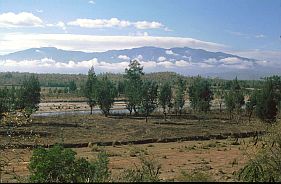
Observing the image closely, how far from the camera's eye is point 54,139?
178 ft

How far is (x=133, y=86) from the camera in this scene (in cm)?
9194

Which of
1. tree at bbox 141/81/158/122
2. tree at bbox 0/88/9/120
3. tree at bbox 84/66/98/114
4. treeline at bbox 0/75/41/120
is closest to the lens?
tree at bbox 0/88/9/120

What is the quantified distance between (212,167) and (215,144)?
1822cm

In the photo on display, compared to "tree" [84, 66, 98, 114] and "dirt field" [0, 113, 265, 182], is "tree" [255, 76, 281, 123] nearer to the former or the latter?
"dirt field" [0, 113, 265, 182]

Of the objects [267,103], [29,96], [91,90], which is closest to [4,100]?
[29,96]

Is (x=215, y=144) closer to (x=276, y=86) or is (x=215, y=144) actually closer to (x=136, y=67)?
(x=276, y=86)

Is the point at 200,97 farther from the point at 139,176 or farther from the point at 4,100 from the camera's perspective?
the point at 139,176

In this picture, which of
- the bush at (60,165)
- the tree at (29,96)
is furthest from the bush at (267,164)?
the tree at (29,96)

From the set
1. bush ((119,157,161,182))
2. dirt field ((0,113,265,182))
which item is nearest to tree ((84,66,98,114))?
dirt field ((0,113,265,182))

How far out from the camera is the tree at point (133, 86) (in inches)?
3440

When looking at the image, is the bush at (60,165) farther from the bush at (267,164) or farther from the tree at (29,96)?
the tree at (29,96)

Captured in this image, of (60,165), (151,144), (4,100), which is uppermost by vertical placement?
(60,165)

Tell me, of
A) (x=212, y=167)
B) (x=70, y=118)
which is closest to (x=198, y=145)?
(x=212, y=167)

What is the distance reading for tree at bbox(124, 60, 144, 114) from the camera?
3440 inches
